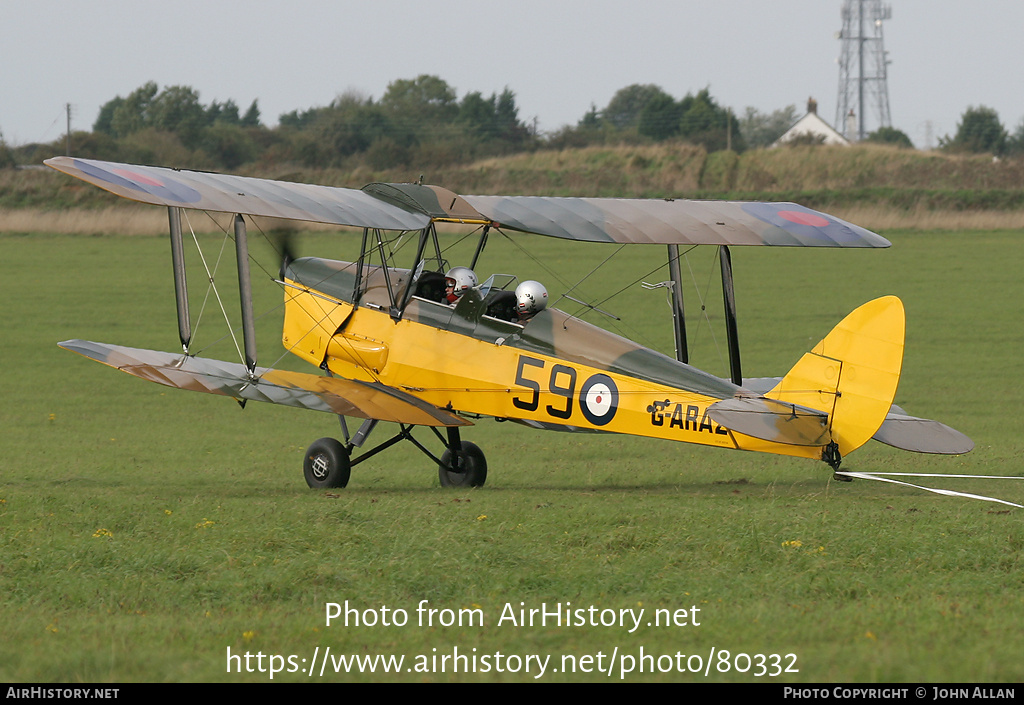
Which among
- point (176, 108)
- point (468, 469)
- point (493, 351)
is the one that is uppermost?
point (176, 108)

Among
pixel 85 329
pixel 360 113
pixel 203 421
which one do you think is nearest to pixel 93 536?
pixel 203 421

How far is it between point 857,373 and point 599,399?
2.05 m

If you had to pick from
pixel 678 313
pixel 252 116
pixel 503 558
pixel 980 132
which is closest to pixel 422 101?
pixel 252 116

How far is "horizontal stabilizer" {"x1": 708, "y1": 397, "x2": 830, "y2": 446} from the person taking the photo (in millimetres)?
9219

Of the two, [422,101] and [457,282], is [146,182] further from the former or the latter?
[422,101]

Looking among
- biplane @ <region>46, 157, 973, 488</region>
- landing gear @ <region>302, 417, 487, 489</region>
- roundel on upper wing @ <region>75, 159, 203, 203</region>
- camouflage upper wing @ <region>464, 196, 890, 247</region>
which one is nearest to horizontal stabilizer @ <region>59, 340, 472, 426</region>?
biplane @ <region>46, 157, 973, 488</region>

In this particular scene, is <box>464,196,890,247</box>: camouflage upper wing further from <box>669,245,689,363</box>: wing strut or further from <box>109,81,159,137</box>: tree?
<box>109,81,159,137</box>: tree

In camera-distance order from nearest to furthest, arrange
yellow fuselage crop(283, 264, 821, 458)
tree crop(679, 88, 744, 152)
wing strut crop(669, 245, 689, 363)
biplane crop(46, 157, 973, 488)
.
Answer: biplane crop(46, 157, 973, 488) → yellow fuselage crop(283, 264, 821, 458) → wing strut crop(669, 245, 689, 363) → tree crop(679, 88, 744, 152)

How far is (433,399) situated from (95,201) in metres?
32.3

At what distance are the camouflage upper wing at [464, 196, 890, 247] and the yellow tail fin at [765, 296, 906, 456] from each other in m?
2.46

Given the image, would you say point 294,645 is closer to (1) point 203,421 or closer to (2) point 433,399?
(2) point 433,399

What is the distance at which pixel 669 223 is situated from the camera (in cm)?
1194

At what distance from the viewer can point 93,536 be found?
786 centimetres

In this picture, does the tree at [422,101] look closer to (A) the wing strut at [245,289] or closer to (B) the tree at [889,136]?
(B) the tree at [889,136]
